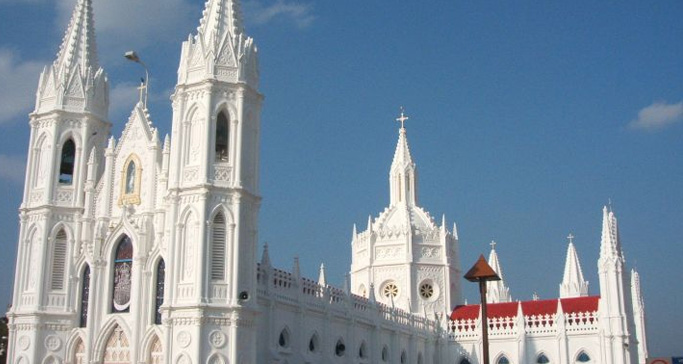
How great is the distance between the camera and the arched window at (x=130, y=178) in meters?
41.0

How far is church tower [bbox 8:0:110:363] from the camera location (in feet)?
129

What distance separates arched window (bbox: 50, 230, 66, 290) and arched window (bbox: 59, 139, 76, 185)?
114 inches

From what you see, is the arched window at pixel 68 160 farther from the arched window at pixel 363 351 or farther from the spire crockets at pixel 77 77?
the arched window at pixel 363 351

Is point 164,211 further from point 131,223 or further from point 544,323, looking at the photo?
point 544,323

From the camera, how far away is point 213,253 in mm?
35062

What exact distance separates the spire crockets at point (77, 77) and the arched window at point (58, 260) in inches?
251

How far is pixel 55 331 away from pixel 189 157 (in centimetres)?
1065

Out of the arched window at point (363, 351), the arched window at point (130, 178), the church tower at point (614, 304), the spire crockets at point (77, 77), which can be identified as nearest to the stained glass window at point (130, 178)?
the arched window at point (130, 178)

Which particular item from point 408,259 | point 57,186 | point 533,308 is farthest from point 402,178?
point 57,186

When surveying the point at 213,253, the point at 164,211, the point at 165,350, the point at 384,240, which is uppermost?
the point at 384,240

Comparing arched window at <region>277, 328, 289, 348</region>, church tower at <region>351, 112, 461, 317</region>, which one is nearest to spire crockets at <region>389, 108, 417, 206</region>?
church tower at <region>351, 112, 461, 317</region>

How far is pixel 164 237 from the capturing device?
125ft

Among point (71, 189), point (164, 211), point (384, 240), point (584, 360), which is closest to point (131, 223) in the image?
point (164, 211)

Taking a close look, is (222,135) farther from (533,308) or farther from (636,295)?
(636,295)
